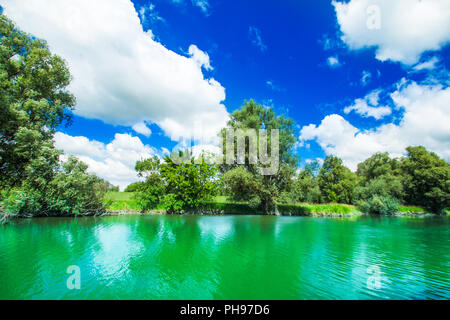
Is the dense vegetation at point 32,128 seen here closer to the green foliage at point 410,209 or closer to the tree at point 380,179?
the tree at point 380,179

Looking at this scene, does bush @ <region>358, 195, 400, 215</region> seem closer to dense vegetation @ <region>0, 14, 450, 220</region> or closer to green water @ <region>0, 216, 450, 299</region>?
dense vegetation @ <region>0, 14, 450, 220</region>

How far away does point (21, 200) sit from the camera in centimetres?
2042

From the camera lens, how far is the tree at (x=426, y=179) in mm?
41969

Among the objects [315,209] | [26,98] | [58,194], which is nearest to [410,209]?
[315,209]

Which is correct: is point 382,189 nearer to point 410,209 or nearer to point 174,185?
point 410,209

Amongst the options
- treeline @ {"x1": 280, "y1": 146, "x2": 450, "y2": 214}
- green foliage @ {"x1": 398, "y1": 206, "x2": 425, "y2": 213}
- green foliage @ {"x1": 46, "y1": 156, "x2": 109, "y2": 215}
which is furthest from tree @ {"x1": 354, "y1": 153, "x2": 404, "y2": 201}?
green foliage @ {"x1": 46, "y1": 156, "x2": 109, "y2": 215}

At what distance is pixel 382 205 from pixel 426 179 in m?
16.0

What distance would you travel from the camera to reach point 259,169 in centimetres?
3475

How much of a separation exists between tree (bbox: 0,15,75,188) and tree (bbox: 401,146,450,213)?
217 ft

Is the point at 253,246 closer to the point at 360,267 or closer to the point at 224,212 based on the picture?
the point at 360,267

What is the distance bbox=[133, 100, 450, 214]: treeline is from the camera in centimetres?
3294
